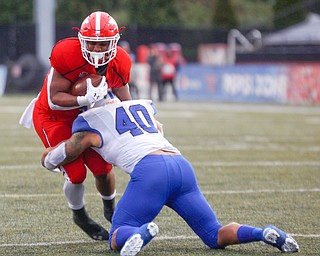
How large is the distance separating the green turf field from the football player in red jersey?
31 cm

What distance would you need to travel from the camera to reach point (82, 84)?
17.2 feet

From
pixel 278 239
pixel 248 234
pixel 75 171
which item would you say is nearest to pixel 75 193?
pixel 75 171

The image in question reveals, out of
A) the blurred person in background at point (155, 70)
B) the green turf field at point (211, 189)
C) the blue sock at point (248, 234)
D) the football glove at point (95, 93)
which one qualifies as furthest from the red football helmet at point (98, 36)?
the blurred person in background at point (155, 70)

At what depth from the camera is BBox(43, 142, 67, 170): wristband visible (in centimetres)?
518

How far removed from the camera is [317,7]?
40.2m

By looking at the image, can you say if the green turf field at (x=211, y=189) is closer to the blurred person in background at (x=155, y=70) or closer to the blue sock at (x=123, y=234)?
the blue sock at (x=123, y=234)

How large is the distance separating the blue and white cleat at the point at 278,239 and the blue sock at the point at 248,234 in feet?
0.20

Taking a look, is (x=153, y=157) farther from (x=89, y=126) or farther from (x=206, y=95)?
(x=206, y=95)

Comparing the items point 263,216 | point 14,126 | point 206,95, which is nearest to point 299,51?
point 206,95

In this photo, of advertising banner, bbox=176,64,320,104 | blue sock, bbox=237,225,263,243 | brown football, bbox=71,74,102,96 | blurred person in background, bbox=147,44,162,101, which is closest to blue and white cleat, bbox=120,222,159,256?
blue sock, bbox=237,225,263,243

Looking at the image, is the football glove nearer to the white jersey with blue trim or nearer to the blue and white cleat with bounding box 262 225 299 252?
the white jersey with blue trim

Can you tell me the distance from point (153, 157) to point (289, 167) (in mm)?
4550

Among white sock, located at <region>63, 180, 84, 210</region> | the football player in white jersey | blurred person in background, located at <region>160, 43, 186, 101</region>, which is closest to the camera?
the football player in white jersey

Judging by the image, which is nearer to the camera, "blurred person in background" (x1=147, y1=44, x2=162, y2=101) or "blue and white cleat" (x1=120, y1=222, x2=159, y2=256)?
"blue and white cleat" (x1=120, y1=222, x2=159, y2=256)
